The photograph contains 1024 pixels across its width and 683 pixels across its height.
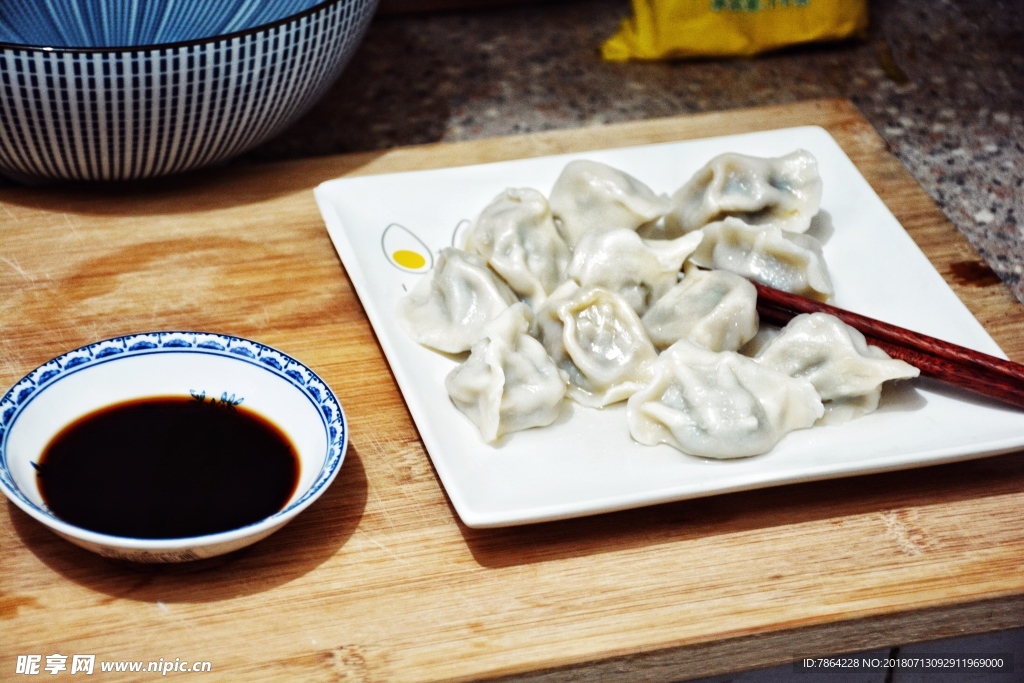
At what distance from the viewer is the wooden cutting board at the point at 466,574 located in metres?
1.25

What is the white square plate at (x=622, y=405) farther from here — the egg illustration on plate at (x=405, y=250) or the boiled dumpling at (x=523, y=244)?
the boiled dumpling at (x=523, y=244)

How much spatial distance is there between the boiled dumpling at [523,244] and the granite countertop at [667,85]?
0.89m

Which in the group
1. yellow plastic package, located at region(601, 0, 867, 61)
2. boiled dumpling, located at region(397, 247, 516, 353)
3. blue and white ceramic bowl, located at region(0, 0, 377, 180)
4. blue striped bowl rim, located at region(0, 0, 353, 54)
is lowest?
yellow plastic package, located at region(601, 0, 867, 61)

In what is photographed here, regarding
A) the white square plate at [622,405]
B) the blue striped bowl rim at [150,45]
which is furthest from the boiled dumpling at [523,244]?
the blue striped bowl rim at [150,45]

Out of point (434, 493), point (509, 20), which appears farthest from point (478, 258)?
point (509, 20)

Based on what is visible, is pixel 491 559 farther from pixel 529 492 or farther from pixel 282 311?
pixel 282 311

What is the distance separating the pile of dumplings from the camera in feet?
4.92

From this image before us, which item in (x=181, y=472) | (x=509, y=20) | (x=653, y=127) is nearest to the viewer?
(x=181, y=472)

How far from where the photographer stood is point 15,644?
122cm

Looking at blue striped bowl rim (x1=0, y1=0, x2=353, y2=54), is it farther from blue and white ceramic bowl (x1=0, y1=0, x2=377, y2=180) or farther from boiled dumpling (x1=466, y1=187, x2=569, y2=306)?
boiled dumpling (x1=466, y1=187, x2=569, y2=306)

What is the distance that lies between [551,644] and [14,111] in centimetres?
119

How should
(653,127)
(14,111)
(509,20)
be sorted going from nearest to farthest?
(14,111), (653,127), (509,20)

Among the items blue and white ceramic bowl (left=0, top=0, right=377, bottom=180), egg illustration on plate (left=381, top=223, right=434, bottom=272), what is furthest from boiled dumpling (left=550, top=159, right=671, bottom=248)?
blue and white ceramic bowl (left=0, top=0, right=377, bottom=180)

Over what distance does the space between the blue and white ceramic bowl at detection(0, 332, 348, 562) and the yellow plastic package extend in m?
1.68
